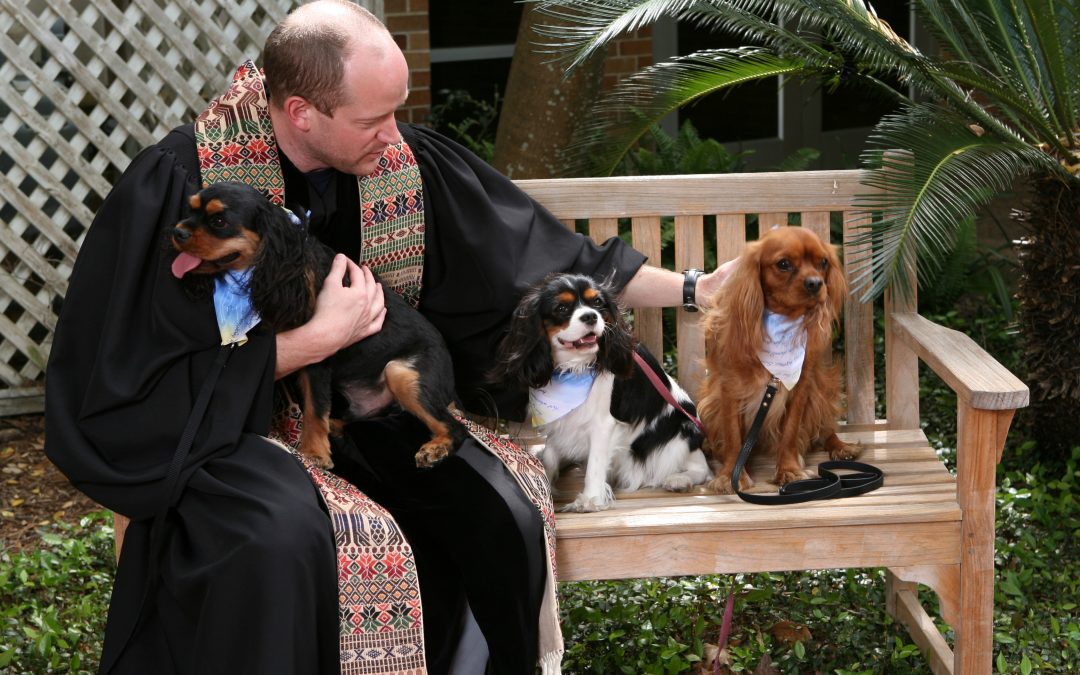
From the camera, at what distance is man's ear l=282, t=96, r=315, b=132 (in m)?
3.06

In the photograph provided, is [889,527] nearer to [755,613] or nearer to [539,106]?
[755,613]

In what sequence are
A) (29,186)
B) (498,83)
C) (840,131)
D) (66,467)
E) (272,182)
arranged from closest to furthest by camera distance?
1. (66,467)
2. (272,182)
3. (29,186)
4. (498,83)
5. (840,131)

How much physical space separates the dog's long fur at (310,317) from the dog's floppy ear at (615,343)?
1.34ft

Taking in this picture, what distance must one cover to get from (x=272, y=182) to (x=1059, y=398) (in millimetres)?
3347

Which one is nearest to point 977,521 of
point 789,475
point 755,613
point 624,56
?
point 789,475

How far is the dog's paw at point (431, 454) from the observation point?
3.11m

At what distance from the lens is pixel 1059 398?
5.00 m

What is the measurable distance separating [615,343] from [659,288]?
16.5 inches

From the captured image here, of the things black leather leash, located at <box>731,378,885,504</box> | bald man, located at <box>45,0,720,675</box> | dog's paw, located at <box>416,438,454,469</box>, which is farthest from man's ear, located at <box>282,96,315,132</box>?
black leather leash, located at <box>731,378,885,504</box>

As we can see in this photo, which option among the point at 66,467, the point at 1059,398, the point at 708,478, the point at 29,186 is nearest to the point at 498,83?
the point at 29,186

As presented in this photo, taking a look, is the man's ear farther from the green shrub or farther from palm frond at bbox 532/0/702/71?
the green shrub

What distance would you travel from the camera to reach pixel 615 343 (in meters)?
3.24

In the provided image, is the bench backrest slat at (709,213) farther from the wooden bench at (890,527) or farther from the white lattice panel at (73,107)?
the white lattice panel at (73,107)

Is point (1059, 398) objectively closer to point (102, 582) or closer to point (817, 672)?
point (817, 672)
